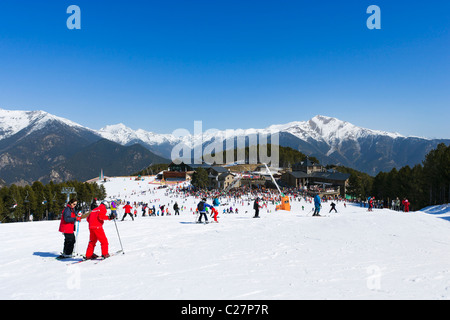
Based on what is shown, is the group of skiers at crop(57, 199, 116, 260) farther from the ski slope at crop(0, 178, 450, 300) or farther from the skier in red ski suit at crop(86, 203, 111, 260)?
the ski slope at crop(0, 178, 450, 300)

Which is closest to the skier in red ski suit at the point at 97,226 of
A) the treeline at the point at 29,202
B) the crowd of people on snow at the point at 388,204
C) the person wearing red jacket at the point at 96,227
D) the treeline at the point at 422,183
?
the person wearing red jacket at the point at 96,227

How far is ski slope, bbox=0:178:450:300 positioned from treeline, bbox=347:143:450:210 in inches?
1817

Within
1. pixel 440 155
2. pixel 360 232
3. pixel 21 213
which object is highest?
pixel 440 155

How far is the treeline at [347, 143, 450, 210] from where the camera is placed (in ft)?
153

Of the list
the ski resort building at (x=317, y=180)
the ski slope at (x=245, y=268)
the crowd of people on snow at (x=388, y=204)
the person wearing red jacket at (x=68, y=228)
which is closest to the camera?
the ski slope at (x=245, y=268)

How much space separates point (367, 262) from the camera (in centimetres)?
679

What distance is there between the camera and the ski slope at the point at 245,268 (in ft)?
16.4

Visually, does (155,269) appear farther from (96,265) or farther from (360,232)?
(360,232)

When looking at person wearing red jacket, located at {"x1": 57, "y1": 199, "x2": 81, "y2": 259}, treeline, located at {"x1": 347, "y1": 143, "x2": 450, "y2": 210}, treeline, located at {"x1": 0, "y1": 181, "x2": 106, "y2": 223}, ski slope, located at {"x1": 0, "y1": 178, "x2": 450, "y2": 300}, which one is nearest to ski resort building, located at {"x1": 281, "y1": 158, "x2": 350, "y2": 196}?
treeline, located at {"x1": 347, "y1": 143, "x2": 450, "y2": 210}

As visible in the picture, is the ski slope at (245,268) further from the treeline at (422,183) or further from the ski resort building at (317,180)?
the ski resort building at (317,180)

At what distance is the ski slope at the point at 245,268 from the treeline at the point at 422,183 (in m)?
46.2

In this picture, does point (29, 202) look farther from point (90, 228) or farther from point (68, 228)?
point (90, 228)
